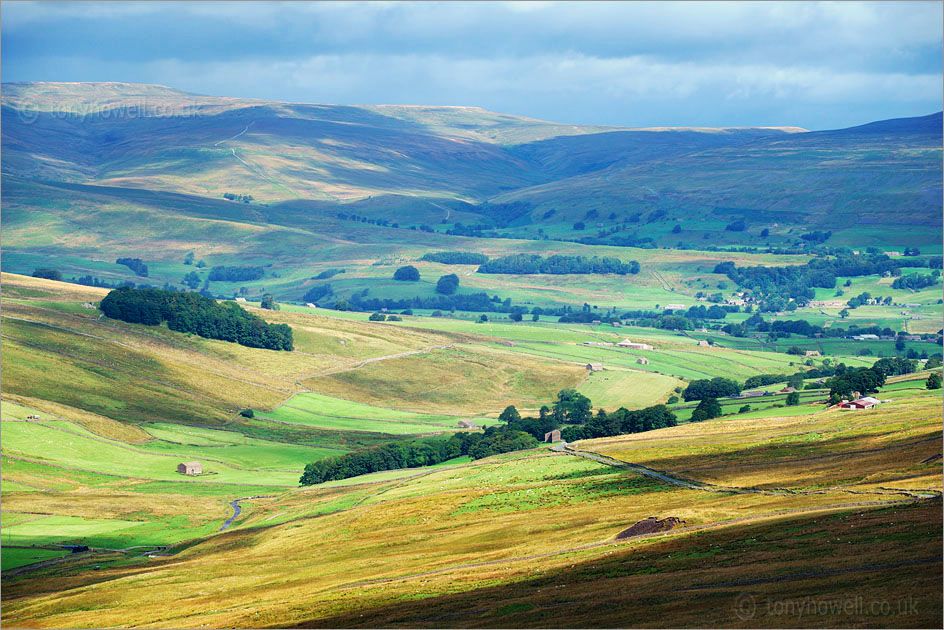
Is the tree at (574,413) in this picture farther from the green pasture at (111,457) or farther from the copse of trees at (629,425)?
the green pasture at (111,457)

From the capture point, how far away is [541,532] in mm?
77875

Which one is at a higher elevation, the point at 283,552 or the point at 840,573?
the point at 840,573

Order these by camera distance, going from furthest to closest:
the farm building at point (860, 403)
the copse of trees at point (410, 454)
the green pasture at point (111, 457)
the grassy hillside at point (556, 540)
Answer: the green pasture at point (111, 457) → the copse of trees at point (410, 454) → the farm building at point (860, 403) → the grassy hillside at point (556, 540)

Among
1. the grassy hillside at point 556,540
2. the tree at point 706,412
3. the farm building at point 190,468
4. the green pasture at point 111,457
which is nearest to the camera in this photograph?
the grassy hillside at point 556,540

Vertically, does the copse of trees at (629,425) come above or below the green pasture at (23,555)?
above

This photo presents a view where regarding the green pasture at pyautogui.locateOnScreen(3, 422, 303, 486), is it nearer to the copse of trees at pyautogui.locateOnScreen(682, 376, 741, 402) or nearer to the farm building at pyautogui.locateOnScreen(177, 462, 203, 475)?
the farm building at pyautogui.locateOnScreen(177, 462, 203, 475)

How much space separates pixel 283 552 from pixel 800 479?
46.6 metres

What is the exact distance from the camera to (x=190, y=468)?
15425 cm

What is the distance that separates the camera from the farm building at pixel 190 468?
15400 centimetres

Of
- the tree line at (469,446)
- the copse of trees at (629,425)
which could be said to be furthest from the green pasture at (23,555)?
the copse of trees at (629,425)

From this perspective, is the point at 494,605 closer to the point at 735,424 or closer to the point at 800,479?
the point at 800,479

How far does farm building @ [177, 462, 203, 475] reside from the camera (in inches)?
6063

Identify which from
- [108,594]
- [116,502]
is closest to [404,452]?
[116,502]

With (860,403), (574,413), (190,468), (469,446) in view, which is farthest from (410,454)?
(860,403)
